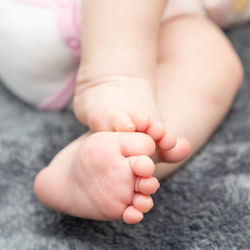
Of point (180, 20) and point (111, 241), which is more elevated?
point (180, 20)

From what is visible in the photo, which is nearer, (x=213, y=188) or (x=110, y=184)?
(x=110, y=184)

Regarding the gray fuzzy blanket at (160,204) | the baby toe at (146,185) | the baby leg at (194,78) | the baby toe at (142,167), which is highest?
the baby toe at (142,167)

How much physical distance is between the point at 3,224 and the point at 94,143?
218 millimetres

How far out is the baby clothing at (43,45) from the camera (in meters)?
0.81

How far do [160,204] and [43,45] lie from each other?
0.40 meters

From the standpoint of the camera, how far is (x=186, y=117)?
2.32 feet

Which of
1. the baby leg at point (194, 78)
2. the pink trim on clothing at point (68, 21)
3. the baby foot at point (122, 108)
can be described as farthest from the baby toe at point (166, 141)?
the pink trim on clothing at point (68, 21)

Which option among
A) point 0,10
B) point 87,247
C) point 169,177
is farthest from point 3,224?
point 0,10

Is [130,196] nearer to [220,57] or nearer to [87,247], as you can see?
[87,247]

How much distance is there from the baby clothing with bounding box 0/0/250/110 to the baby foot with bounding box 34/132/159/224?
321mm

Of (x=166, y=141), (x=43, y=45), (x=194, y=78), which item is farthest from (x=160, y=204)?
(x=43, y=45)

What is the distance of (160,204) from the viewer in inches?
25.6

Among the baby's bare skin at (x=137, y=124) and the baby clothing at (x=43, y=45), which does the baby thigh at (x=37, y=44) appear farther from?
the baby's bare skin at (x=137, y=124)

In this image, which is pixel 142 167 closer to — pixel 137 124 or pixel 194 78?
pixel 137 124
